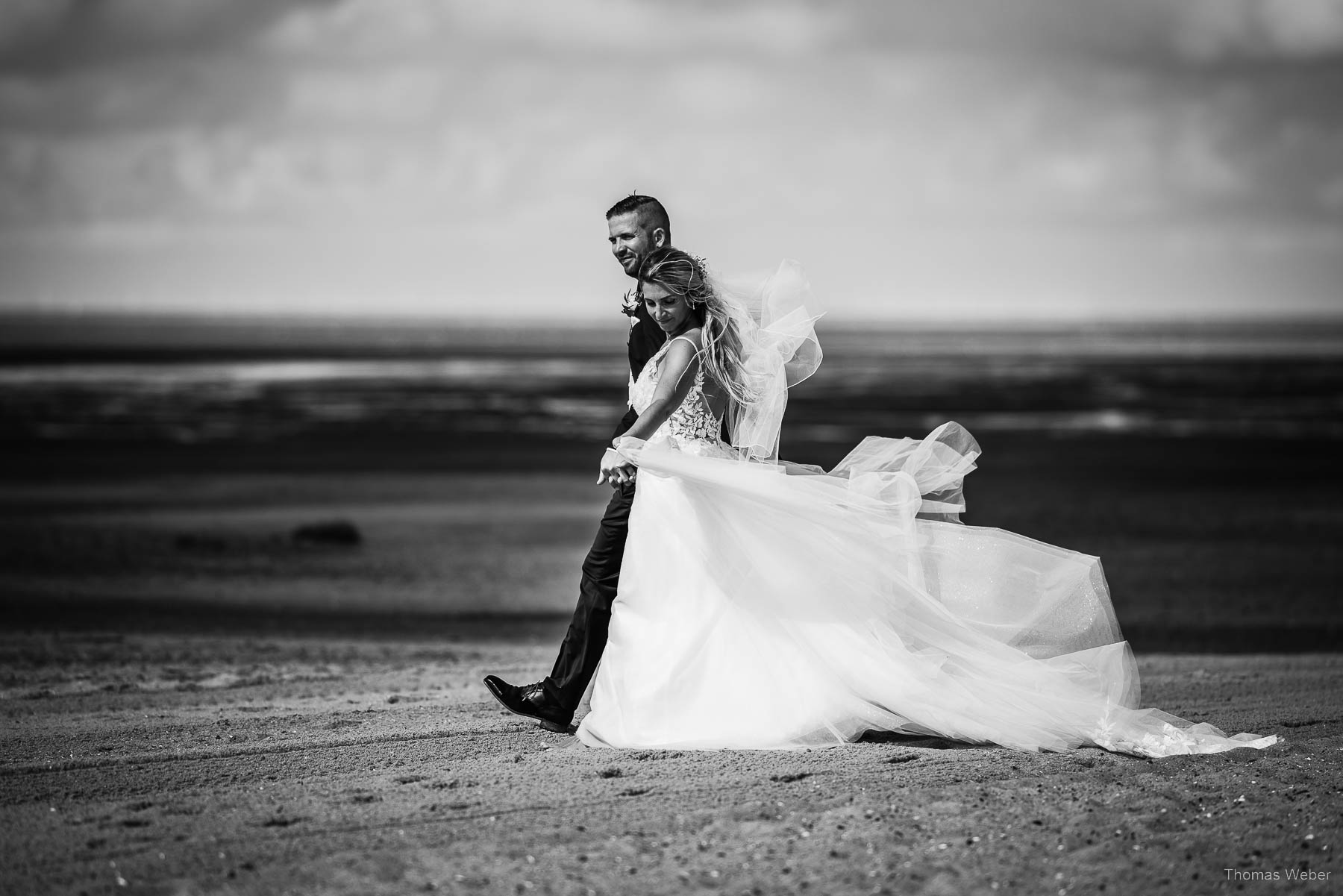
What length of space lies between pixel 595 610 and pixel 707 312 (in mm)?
1569

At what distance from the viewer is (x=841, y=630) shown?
578 cm

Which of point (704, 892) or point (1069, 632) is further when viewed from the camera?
point (1069, 632)

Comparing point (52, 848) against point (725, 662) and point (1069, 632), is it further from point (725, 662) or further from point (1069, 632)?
point (1069, 632)

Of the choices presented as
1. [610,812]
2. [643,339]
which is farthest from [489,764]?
[643,339]

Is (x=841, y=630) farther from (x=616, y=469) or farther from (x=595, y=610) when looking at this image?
(x=616, y=469)

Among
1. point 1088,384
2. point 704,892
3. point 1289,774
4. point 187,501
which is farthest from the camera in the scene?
point 1088,384

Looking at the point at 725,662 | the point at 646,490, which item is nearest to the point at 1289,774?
the point at 725,662

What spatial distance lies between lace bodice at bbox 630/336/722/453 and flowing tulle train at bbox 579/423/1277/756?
0.61 ft

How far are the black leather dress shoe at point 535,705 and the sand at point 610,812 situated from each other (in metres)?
0.10

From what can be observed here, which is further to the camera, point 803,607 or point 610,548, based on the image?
point 610,548

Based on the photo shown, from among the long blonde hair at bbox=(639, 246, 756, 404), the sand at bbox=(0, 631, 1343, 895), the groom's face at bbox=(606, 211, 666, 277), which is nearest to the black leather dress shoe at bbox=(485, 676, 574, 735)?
the sand at bbox=(0, 631, 1343, 895)

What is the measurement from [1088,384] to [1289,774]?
51.5 meters

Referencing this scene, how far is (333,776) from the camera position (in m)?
5.36

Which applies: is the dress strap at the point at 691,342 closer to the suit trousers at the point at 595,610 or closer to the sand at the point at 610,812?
the suit trousers at the point at 595,610
